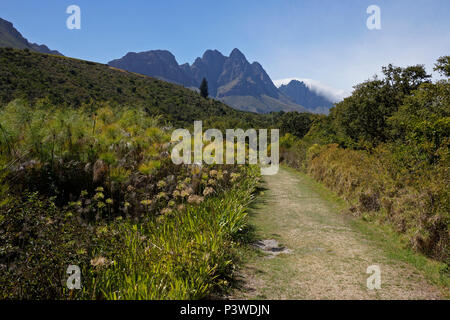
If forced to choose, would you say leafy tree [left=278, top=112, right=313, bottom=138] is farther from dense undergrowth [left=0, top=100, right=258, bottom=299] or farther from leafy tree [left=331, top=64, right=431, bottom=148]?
dense undergrowth [left=0, top=100, right=258, bottom=299]

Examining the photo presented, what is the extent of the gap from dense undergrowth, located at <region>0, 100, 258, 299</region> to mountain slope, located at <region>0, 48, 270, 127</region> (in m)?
24.2

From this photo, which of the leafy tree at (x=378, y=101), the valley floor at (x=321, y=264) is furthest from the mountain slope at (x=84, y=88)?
the valley floor at (x=321, y=264)

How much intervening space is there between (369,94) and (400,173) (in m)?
9.77

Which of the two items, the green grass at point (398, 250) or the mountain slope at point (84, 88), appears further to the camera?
the mountain slope at point (84, 88)

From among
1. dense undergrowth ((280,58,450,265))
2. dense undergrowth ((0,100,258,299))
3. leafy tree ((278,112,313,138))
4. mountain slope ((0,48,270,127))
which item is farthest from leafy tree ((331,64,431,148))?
mountain slope ((0,48,270,127))

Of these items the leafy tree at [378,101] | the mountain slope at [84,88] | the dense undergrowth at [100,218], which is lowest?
the dense undergrowth at [100,218]

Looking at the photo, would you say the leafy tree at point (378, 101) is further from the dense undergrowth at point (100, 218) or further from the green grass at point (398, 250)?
the dense undergrowth at point (100, 218)

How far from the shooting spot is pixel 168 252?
3.08 meters

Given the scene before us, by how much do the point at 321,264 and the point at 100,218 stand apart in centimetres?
370

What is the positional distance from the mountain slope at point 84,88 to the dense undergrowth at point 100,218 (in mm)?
24239

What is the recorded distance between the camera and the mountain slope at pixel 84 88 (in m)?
32.7

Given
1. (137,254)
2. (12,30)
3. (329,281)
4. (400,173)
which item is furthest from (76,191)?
(12,30)

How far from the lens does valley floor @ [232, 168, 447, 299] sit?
3158mm

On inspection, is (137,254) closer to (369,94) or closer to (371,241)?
(371,241)
